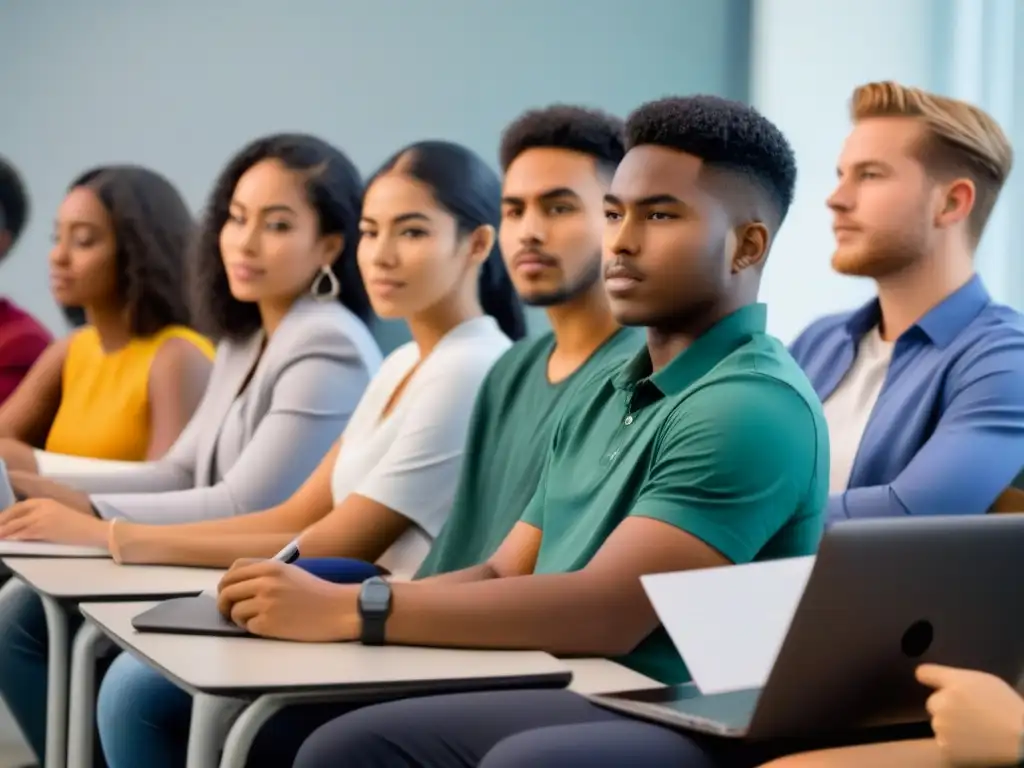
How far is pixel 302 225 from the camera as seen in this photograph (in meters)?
3.12

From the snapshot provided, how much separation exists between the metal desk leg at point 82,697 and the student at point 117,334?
138 cm

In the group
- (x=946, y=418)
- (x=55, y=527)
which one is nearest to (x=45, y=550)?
A: (x=55, y=527)

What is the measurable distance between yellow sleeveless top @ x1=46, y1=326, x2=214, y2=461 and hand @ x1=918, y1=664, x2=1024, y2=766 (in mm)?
2530

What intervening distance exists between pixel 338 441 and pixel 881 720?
5.24 ft

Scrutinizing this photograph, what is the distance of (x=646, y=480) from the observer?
1698 mm

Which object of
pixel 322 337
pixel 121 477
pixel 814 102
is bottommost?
pixel 121 477

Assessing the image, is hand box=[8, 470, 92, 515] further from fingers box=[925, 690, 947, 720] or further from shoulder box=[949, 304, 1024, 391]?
fingers box=[925, 690, 947, 720]

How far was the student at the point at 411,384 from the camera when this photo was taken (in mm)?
2482

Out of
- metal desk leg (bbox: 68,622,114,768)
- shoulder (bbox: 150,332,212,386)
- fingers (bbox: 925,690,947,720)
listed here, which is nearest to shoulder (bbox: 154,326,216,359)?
shoulder (bbox: 150,332,212,386)

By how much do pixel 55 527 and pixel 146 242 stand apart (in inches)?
48.9

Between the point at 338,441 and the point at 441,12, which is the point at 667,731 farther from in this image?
the point at 441,12

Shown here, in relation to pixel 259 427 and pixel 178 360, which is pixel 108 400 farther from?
pixel 259 427

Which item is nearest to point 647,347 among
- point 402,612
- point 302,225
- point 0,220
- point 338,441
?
point 402,612

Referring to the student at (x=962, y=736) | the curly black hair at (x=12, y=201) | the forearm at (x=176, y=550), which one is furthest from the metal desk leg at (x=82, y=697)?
the curly black hair at (x=12, y=201)
